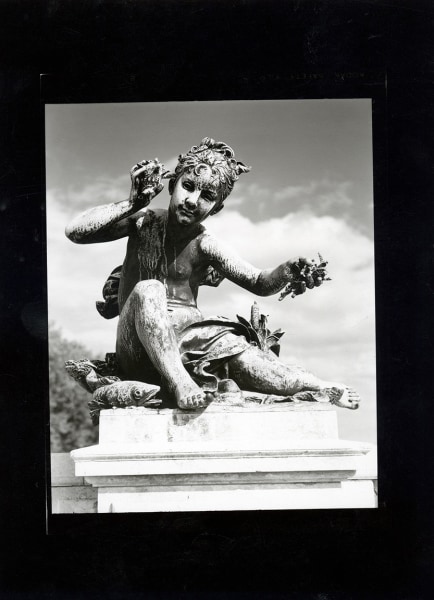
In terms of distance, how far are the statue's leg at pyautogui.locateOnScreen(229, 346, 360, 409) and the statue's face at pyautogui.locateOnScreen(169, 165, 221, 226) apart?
1.15 meters

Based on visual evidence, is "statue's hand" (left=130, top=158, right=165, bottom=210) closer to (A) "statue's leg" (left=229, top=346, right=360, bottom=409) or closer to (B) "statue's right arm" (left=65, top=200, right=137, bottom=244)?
(B) "statue's right arm" (left=65, top=200, right=137, bottom=244)

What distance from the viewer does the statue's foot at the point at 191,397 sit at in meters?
8.25

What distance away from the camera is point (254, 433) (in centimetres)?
836

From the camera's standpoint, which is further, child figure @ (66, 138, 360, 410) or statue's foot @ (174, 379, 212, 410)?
child figure @ (66, 138, 360, 410)

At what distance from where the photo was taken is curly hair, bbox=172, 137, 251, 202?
8727mm

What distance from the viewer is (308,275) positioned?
28.3ft

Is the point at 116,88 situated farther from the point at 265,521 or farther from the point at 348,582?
the point at 348,582

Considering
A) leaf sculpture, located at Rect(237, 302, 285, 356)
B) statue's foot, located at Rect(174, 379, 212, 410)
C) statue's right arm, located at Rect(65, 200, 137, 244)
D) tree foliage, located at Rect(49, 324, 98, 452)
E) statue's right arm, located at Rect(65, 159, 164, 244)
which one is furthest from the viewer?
tree foliage, located at Rect(49, 324, 98, 452)

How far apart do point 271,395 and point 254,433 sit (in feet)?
1.41

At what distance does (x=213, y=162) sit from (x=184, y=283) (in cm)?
99

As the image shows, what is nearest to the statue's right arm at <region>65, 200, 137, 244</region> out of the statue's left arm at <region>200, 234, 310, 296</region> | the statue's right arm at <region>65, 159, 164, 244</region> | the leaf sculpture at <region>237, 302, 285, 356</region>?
the statue's right arm at <region>65, 159, 164, 244</region>

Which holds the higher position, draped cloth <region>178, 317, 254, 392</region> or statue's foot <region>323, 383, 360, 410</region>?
draped cloth <region>178, 317, 254, 392</region>

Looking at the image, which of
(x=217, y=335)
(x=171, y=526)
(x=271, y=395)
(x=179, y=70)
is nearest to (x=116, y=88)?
(x=179, y=70)

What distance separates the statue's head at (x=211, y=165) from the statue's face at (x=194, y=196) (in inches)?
0.4
